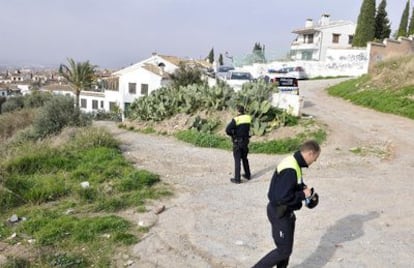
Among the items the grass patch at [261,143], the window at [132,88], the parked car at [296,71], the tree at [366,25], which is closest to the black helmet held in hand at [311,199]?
the grass patch at [261,143]

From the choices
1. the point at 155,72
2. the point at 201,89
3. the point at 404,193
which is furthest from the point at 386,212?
the point at 155,72

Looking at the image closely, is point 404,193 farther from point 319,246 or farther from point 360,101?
point 360,101

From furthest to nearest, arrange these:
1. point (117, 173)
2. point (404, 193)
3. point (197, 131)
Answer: point (197, 131) → point (117, 173) → point (404, 193)

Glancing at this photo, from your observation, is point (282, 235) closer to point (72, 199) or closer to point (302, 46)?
point (72, 199)

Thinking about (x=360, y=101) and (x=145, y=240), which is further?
(x=360, y=101)

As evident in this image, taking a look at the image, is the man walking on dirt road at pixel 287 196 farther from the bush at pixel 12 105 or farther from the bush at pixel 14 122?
the bush at pixel 12 105

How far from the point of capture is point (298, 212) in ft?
21.5

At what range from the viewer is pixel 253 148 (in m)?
11.9

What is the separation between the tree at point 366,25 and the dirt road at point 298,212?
32.7 m

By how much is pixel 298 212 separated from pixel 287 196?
3.01m

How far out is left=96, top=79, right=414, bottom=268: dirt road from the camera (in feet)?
16.5

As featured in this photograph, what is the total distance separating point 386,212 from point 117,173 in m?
5.51

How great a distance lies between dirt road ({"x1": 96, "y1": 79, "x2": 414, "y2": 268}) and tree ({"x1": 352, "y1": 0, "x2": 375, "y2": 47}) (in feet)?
107

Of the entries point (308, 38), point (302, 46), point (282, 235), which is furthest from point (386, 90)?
point (308, 38)
